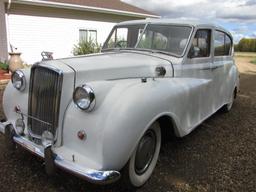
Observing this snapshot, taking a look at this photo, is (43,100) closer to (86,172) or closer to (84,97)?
(84,97)

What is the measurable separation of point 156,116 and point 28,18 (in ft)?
32.7

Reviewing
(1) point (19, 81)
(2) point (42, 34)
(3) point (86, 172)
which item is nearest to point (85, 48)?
(2) point (42, 34)

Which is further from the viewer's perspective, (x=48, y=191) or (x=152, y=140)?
(x=152, y=140)

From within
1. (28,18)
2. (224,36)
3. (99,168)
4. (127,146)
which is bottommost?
(99,168)

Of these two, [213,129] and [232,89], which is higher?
[232,89]

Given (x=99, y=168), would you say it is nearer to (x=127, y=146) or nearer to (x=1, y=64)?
(x=127, y=146)

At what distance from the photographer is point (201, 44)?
183 inches

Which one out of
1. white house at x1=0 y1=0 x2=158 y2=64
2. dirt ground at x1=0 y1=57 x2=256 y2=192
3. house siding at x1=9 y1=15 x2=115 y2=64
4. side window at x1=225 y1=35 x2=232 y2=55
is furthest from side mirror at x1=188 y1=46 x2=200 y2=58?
house siding at x1=9 y1=15 x2=115 y2=64

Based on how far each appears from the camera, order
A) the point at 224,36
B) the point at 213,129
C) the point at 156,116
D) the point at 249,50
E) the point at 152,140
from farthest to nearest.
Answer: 1. the point at 249,50
2. the point at 224,36
3. the point at 213,129
4. the point at 152,140
5. the point at 156,116

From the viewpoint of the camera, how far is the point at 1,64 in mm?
9953

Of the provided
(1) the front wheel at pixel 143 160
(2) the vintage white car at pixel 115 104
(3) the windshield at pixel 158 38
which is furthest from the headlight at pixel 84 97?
(3) the windshield at pixel 158 38

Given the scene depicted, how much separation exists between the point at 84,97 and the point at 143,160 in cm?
106

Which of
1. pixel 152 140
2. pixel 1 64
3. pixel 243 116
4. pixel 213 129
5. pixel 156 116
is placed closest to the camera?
pixel 156 116

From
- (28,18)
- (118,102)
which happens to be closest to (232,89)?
(118,102)
